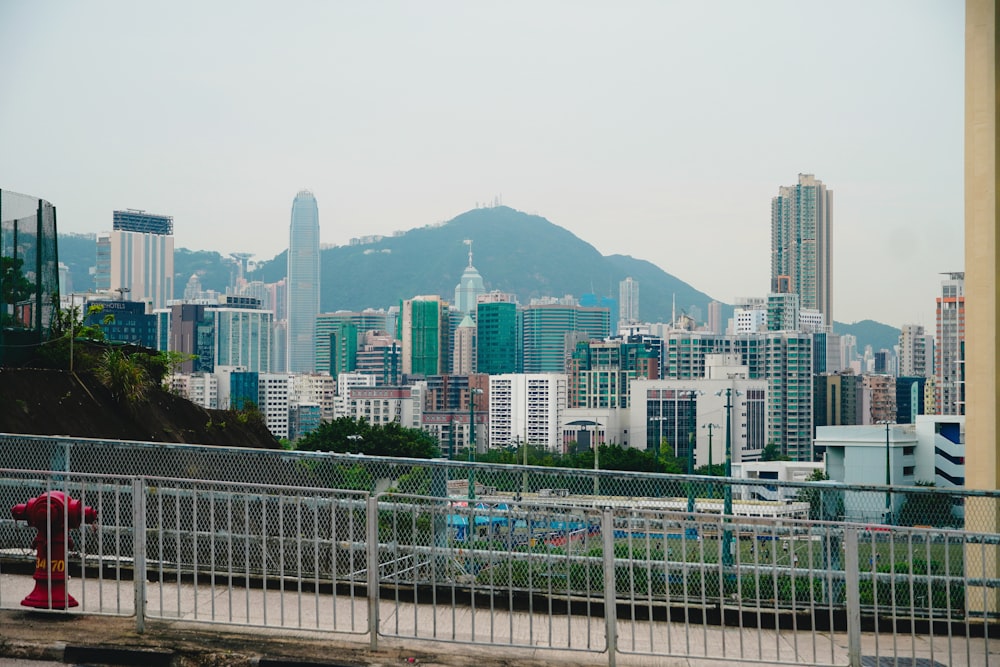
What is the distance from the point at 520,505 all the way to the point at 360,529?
2313 mm

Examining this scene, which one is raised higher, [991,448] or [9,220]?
[9,220]

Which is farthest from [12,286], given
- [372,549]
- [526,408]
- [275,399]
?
[275,399]

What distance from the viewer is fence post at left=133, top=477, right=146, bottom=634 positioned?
598cm

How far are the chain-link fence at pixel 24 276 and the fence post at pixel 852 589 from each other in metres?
10.0

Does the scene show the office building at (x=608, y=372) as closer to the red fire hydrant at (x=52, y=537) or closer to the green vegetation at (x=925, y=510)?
the green vegetation at (x=925, y=510)

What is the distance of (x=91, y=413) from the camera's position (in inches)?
502

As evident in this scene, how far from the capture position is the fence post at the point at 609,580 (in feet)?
18.7

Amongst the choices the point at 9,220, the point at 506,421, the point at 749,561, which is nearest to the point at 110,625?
the point at 749,561

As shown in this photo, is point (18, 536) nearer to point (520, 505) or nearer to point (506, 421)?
point (520, 505)

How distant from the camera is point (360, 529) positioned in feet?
26.7

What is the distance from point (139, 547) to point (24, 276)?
330 inches

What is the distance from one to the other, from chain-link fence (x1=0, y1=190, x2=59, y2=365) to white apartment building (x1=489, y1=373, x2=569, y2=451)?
522ft

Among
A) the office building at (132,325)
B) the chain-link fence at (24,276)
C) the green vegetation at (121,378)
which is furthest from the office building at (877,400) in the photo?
the chain-link fence at (24,276)

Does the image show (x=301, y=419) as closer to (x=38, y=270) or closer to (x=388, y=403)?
(x=388, y=403)
